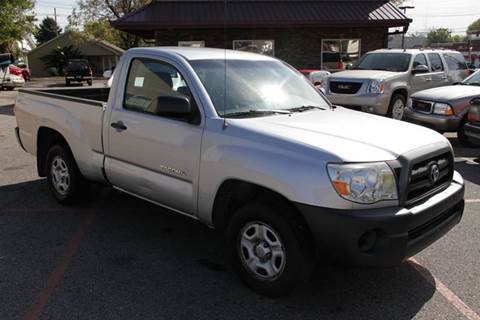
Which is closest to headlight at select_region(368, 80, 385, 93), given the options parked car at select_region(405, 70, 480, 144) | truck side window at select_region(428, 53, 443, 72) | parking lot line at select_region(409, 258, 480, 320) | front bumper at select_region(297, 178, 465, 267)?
parked car at select_region(405, 70, 480, 144)

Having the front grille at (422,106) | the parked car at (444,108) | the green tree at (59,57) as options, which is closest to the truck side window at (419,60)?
the parked car at (444,108)

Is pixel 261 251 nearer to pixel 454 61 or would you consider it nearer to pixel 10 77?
pixel 454 61

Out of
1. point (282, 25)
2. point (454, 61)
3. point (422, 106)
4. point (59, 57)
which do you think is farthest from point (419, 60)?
point (59, 57)

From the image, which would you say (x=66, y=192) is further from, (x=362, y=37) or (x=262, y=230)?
(x=362, y=37)

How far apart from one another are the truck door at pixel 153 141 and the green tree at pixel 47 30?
295 ft

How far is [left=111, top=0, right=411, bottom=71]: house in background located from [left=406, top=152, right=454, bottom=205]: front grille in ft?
48.1

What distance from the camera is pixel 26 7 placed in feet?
124

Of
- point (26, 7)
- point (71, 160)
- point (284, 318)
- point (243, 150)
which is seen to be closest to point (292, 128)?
point (243, 150)

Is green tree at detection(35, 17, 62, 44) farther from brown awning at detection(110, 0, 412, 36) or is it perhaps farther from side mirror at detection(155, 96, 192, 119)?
side mirror at detection(155, 96, 192, 119)

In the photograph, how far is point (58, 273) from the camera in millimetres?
4023

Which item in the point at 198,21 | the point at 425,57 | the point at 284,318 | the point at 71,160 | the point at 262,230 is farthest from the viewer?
the point at 198,21

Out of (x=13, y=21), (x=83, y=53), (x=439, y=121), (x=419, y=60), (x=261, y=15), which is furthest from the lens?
(x=83, y=53)

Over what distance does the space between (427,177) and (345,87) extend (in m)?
7.99

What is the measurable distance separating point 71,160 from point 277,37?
14656mm
